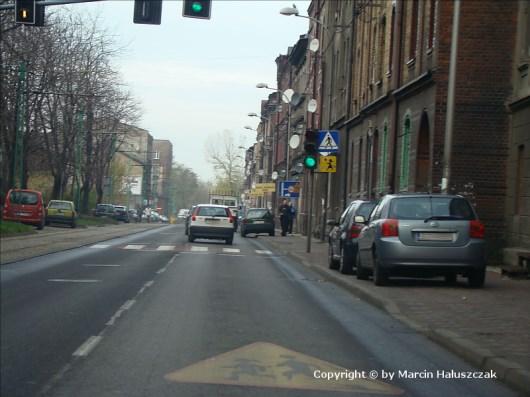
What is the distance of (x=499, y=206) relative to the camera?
2447 cm

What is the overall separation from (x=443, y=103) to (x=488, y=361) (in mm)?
16998

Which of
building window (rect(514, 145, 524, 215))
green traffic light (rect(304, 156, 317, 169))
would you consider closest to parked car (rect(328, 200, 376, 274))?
building window (rect(514, 145, 524, 215))

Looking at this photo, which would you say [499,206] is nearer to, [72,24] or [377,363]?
[377,363]

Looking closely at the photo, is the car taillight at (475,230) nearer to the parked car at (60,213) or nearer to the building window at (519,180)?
the building window at (519,180)

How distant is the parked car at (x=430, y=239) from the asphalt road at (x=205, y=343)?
1103 mm

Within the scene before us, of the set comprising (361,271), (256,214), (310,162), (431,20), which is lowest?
(361,271)

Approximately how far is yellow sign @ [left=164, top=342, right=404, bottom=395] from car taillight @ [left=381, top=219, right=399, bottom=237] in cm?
742

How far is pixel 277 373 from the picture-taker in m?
8.33

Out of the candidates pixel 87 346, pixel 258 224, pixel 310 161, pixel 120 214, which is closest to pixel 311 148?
pixel 310 161

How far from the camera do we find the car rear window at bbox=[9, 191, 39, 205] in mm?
46406

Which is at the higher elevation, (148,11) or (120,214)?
(148,11)

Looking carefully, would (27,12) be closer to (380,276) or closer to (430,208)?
(380,276)

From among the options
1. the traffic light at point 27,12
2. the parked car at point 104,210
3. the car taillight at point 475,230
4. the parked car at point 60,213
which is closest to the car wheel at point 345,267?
the car taillight at point 475,230

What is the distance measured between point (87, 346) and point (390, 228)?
26.6 ft
